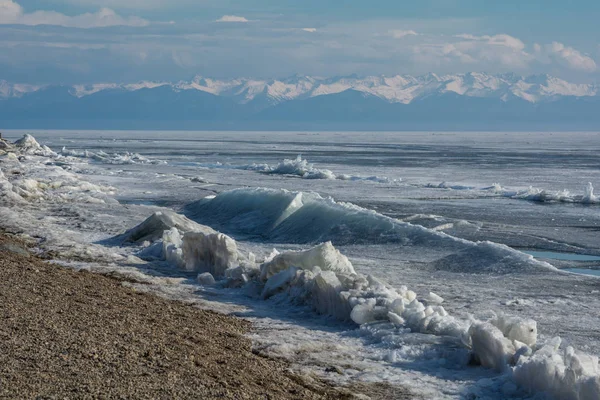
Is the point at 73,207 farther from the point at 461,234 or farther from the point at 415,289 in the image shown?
the point at 415,289

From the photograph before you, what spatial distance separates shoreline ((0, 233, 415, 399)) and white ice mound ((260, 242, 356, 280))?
166 centimetres

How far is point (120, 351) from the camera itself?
229 inches

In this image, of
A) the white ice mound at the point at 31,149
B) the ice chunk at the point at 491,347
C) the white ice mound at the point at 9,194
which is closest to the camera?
the ice chunk at the point at 491,347

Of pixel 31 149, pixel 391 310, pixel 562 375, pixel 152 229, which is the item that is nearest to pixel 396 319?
pixel 391 310

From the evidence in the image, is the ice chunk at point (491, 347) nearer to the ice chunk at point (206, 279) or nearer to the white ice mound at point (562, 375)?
the white ice mound at point (562, 375)

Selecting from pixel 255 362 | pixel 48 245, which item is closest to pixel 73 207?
pixel 48 245

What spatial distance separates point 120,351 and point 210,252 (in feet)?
17.1

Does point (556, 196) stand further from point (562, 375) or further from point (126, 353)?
point (126, 353)

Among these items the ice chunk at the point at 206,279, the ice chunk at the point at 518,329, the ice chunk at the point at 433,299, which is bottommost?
the ice chunk at the point at 206,279

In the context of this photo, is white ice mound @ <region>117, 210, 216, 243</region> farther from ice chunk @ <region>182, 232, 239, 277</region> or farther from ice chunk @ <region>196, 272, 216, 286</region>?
ice chunk @ <region>196, 272, 216, 286</region>

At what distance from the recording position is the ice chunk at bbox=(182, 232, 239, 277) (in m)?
10.8

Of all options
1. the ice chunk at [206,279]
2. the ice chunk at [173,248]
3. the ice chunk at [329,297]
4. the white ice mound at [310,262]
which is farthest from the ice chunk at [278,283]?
the ice chunk at [173,248]

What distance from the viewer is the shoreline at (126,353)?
501 cm

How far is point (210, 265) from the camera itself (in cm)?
1096
